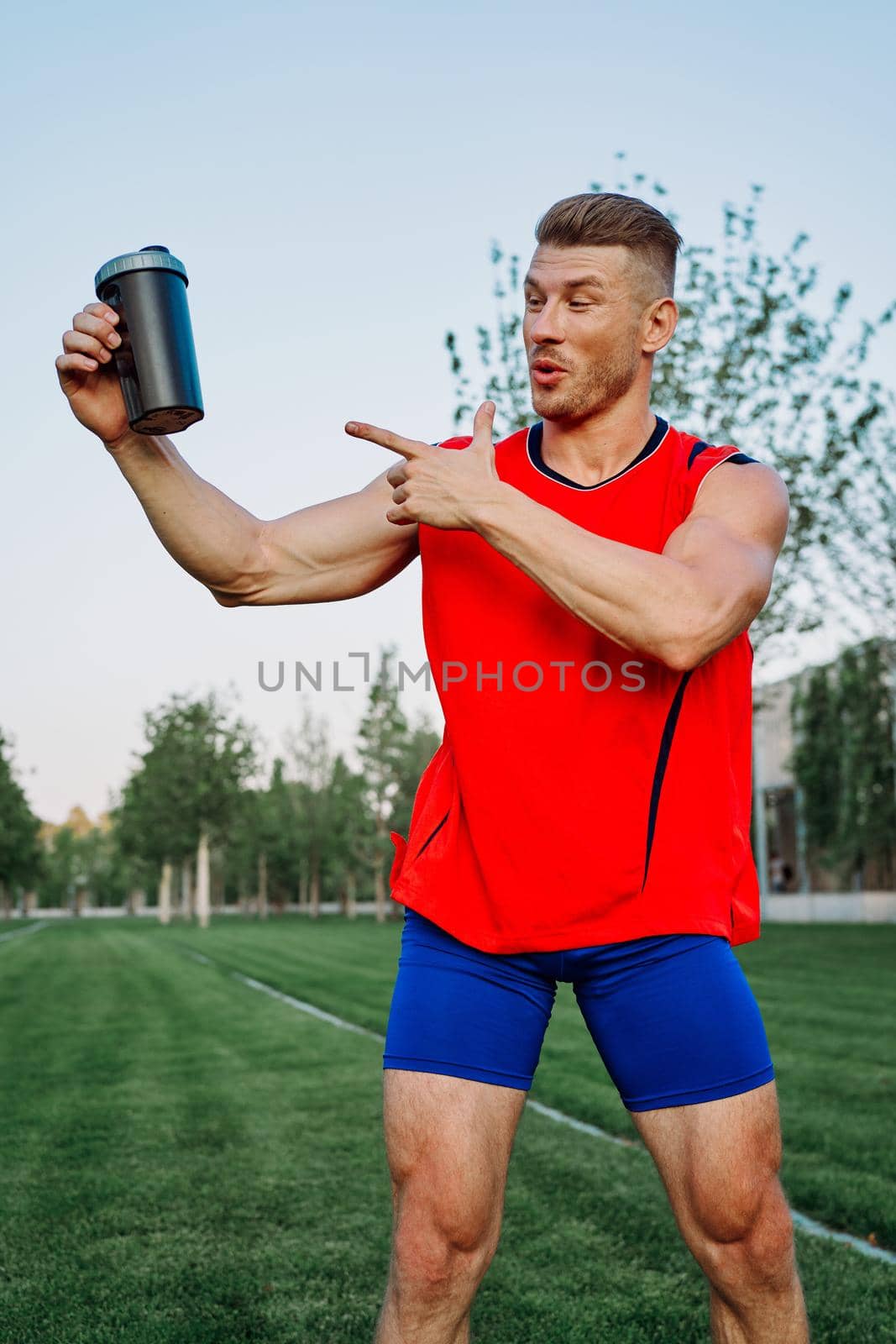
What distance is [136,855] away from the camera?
5644 cm

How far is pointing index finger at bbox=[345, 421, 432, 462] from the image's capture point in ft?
7.88

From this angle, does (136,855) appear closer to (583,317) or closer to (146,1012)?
(146,1012)

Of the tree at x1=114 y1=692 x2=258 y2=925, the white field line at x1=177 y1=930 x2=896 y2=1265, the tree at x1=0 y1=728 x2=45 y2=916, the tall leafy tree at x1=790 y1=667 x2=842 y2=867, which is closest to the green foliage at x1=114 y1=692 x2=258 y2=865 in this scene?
the tree at x1=114 y1=692 x2=258 y2=925

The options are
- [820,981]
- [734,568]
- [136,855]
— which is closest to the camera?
[734,568]

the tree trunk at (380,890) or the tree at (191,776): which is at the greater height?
the tree at (191,776)

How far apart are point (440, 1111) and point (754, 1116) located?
22.6 inches

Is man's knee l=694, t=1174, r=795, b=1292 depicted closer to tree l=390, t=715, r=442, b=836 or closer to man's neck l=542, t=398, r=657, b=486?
man's neck l=542, t=398, r=657, b=486

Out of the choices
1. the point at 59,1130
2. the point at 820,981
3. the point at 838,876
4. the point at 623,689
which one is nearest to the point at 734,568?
the point at 623,689

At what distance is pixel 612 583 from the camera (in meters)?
2.21

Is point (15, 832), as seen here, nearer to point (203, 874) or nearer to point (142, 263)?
point (203, 874)

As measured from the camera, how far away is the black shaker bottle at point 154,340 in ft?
8.25

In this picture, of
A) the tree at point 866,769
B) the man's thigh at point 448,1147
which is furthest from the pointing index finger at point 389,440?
the tree at point 866,769

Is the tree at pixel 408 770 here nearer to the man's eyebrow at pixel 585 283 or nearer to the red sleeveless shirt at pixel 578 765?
the red sleeveless shirt at pixel 578 765

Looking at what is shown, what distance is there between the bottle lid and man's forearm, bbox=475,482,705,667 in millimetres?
886
